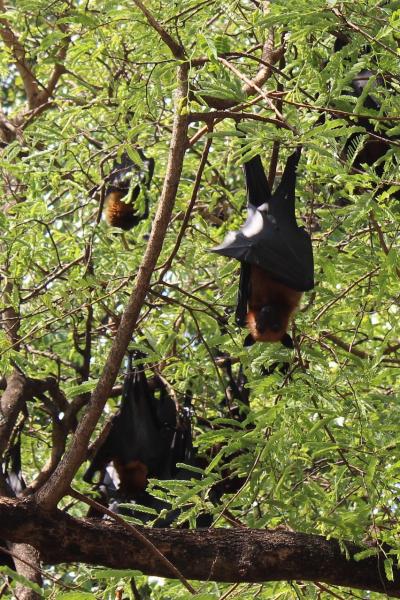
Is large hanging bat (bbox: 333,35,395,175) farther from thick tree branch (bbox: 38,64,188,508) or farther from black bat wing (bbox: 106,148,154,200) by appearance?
black bat wing (bbox: 106,148,154,200)

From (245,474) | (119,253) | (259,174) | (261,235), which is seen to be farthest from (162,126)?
(245,474)

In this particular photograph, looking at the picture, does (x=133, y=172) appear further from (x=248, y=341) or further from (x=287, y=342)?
(x=287, y=342)

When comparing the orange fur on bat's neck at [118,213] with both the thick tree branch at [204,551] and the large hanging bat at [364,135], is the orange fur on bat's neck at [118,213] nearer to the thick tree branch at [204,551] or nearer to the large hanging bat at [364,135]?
the large hanging bat at [364,135]

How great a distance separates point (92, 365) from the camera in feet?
23.4

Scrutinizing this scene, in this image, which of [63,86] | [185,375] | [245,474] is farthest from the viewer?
[63,86]

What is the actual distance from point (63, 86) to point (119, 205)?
1684 mm

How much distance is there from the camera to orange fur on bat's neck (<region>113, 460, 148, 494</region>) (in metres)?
6.93

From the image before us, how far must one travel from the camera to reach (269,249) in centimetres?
493

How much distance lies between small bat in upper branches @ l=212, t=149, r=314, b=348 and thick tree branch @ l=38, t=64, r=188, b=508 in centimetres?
51

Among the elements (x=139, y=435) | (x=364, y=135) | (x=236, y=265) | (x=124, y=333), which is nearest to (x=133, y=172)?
(x=236, y=265)

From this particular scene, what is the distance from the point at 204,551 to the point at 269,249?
4.86 ft

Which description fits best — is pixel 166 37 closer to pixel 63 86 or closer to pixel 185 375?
pixel 185 375

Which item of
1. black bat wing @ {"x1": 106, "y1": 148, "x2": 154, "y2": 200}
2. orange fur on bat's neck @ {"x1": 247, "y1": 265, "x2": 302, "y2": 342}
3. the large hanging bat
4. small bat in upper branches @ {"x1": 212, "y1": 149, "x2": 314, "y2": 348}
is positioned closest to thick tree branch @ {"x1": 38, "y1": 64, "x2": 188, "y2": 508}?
small bat in upper branches @ {"x1": 212, "y1": 149, "x2": 314, "y2": 348}

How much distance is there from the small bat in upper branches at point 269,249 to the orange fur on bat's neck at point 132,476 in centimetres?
197
